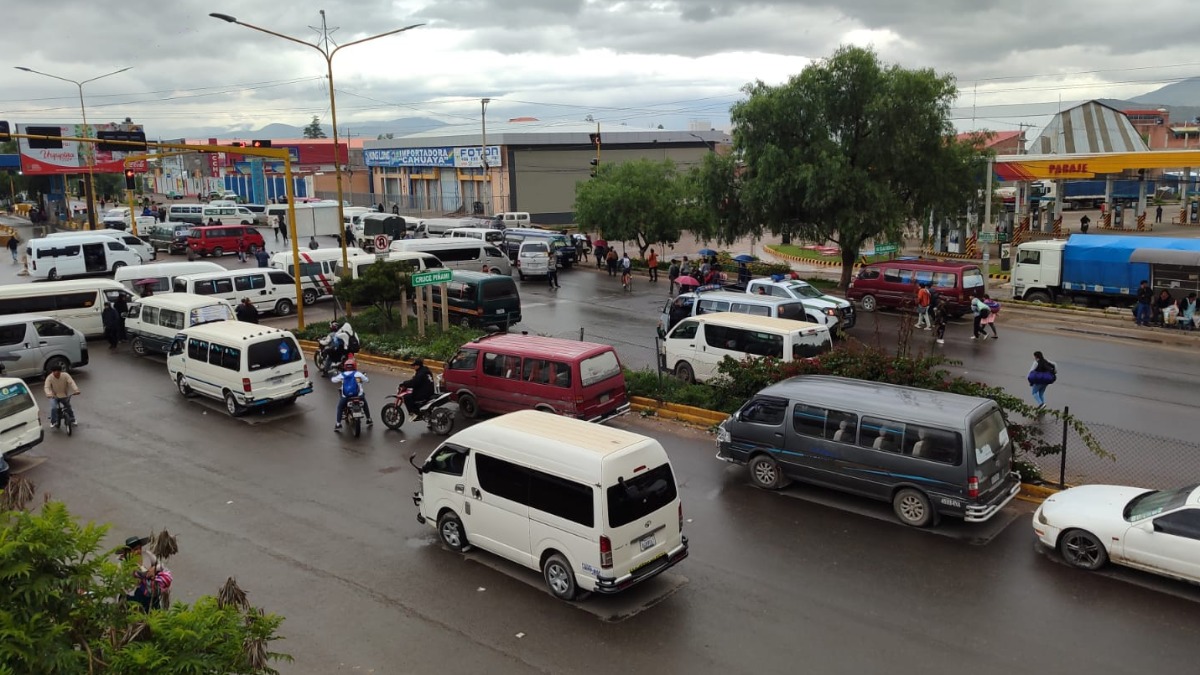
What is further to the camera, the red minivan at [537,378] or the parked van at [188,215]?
the parked van at [188,215]

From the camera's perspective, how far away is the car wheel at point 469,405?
56.4ft

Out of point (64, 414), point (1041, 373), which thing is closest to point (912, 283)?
point (1041, 373)

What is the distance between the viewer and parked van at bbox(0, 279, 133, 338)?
82.6ft

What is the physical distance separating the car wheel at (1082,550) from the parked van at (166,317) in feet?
65.7

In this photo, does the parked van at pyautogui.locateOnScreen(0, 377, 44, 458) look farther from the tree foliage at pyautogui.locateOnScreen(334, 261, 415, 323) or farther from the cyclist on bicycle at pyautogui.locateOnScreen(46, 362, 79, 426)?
the tree foliage at pyautogui.locateOnScreen(334, 261, 415, 323)

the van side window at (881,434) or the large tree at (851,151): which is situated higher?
the large tree at (851,151)

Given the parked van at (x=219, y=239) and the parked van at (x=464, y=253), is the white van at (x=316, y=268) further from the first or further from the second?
the parked van at (x=219, y=239)

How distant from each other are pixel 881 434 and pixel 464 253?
28545mm

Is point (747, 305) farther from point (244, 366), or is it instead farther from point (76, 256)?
point (76, 256)

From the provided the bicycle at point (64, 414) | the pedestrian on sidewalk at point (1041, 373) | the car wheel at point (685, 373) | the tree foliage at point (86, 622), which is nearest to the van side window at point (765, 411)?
the car wheel at point (685, 373)

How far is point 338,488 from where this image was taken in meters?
14.0

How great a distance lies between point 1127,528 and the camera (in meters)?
10.1

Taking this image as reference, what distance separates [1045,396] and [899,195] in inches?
686

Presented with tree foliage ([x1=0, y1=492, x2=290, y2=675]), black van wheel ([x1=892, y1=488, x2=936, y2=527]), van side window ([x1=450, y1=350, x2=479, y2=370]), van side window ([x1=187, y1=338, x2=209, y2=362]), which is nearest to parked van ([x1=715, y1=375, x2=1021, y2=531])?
black van wheel ([x1=892, y1=488, x2=936, y2=527])
